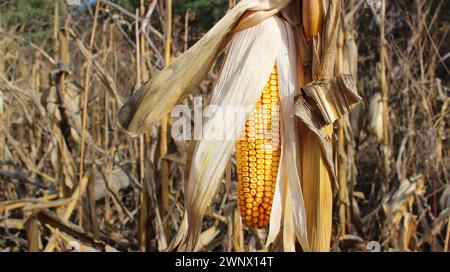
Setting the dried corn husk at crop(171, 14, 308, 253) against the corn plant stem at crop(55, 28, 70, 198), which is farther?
the corn plant stem at crop(55, 28, 70, 198)

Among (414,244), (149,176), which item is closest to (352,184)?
(414,244)

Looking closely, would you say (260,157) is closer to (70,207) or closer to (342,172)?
(342,172)

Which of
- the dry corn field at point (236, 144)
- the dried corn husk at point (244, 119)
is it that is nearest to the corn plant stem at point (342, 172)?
the dry corn field at point (236, 144)

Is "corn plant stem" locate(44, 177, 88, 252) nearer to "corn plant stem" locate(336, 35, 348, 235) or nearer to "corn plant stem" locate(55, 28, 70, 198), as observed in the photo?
"corn plant stem" locate(55, 28, 70, 198)

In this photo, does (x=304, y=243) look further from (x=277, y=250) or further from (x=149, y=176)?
(x=149, y=176)

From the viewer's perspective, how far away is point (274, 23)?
58.2 inches

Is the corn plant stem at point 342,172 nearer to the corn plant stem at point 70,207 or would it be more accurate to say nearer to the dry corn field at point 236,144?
the dry corn field at point 236,144

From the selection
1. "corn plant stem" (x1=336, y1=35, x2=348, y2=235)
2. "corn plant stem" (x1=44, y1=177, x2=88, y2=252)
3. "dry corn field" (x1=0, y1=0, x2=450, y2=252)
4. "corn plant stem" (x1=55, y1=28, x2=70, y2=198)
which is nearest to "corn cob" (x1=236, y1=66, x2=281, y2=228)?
"dry corn field" (x1=0, y1=0, x2=450, y2=252)

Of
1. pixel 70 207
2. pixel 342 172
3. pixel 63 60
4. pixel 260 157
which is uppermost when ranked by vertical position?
pixel 63 60

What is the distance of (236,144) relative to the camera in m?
1.52

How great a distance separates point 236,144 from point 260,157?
0.37 ft

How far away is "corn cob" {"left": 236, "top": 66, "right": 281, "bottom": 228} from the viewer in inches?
55.7

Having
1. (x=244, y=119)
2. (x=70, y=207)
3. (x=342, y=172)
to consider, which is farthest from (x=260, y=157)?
(x=70, y=207)

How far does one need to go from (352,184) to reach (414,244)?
0.40 meters
